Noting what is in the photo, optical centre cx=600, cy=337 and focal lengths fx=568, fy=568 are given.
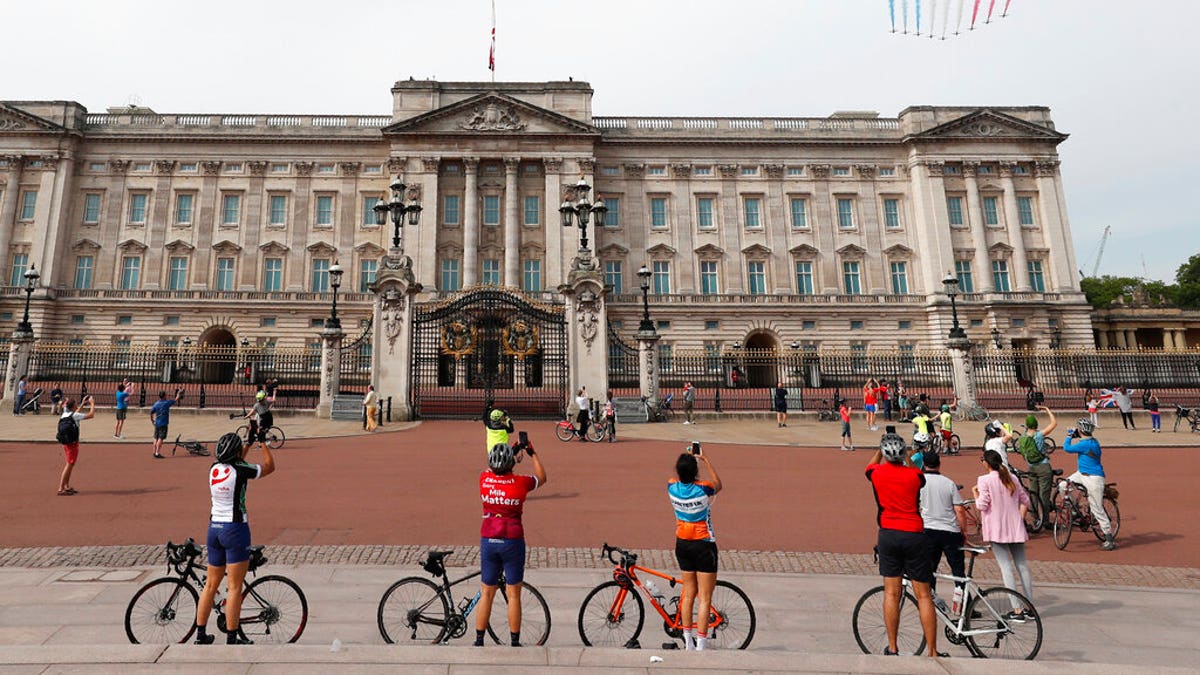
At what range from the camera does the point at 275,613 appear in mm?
4742

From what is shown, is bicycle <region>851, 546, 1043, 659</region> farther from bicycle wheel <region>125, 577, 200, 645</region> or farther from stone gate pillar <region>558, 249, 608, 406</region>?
stone gate pillar <region>558, 249, 608, 406</region>

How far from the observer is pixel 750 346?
45.3 meters

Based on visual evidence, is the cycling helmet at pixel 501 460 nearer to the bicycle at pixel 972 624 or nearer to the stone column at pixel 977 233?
the bicycle at pixel 972 624

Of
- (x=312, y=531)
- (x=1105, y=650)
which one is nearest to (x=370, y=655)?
(x=312, y=531)

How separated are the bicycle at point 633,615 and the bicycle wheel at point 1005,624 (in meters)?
1.86

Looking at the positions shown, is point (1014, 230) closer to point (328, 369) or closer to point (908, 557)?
point (328, 369)

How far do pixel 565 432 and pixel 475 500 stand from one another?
8764mm

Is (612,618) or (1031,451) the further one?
(1031,451)

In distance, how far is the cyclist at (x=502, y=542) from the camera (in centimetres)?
452

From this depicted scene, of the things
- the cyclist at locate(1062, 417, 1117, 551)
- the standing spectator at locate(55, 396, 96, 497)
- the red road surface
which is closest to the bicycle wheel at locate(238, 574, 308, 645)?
the red road surface

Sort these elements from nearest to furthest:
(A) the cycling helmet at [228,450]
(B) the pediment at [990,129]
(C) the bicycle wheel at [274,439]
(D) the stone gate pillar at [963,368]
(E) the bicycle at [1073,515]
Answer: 1. (A) the cycling helmet at [228,450]
2. (E) the bicycle at [1073,515]
3. (C) the bicycle wheel at [274,439]
4. (D) the stone gate pillar at [963,368]
5. (B) the pediment at [990,129]

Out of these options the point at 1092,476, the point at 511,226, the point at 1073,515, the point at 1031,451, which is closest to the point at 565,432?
the point at 1031,451

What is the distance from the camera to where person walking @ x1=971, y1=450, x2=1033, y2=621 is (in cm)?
554

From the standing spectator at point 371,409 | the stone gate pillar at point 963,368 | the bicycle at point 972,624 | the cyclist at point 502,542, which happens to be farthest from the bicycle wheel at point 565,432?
the stone gate pillar at point 963,368
